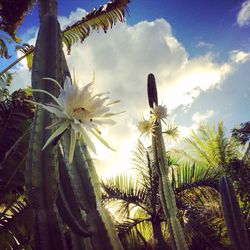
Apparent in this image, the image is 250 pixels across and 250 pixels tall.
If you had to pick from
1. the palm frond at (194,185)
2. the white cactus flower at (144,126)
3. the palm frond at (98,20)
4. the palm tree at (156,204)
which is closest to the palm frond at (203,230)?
the palm tree at (156,204)

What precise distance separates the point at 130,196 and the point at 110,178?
639 millimetres

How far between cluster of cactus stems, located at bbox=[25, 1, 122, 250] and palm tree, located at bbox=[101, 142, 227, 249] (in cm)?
444

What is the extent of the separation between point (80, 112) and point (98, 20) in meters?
4.64

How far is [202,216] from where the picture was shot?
6.34 metres

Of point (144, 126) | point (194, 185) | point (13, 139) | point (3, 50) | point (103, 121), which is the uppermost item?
point (3, 50)

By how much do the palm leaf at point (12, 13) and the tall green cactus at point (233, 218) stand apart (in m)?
4.22

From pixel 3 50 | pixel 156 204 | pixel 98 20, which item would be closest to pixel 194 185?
pixel 156 204

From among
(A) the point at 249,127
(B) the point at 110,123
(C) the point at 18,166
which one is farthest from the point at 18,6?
(A) the point at 249,127

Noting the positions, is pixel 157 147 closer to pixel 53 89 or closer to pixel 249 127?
pixel 53 89

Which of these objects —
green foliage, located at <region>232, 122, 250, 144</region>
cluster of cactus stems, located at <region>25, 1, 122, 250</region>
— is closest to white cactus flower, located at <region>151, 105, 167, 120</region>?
cluster of cactus stems, located at <region>25, 1, 122, 250</region>

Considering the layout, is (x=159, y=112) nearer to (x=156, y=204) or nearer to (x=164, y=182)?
(x=164, y=182)

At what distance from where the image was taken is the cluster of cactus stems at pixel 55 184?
1660 millimetres

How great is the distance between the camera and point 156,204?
6.53 m

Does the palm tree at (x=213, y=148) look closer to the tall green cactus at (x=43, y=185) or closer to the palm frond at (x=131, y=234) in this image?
the palm frond at (x=131, y=234)
